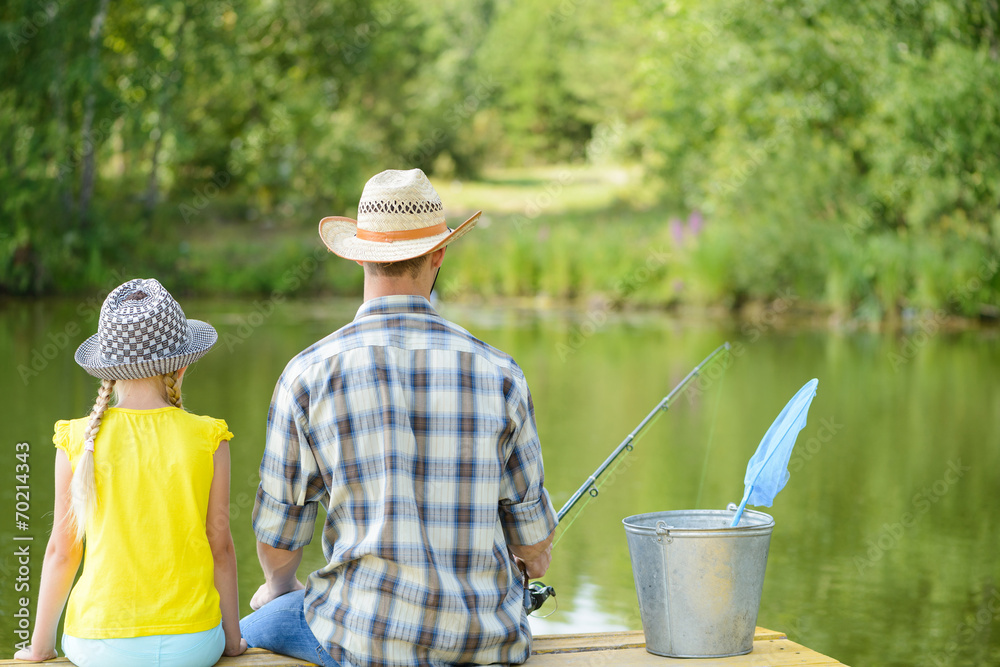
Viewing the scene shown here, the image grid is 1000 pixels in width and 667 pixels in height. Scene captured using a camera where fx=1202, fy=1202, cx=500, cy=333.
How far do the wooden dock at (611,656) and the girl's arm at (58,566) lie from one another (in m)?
0.05

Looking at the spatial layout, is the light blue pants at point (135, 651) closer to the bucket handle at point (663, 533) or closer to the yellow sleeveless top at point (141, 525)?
the yellow sleeveless top at point (141, 525)

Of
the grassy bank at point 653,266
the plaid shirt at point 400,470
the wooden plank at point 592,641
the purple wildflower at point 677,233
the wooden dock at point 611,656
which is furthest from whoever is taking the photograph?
the purple wildflower at point 677,233

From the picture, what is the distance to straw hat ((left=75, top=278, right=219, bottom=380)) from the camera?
196 cm

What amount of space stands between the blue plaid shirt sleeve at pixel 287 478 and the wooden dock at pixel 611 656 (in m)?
0.26

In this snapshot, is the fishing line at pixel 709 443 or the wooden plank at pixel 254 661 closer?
the wooden plank at pixel 254 661

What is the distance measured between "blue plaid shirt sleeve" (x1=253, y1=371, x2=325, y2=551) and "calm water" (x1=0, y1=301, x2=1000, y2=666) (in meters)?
1.75

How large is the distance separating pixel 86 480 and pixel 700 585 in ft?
3.55

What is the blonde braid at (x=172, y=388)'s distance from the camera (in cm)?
201

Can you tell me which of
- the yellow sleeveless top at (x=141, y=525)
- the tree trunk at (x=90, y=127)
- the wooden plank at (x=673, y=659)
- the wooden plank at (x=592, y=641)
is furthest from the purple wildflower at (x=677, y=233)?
the yellow sleeveless top at (x=141, y=525)

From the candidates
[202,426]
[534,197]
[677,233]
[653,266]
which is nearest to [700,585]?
[202,426]

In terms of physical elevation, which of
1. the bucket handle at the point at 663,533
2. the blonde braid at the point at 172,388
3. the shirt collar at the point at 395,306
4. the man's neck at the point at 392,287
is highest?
the man's neck at the point at 392,287

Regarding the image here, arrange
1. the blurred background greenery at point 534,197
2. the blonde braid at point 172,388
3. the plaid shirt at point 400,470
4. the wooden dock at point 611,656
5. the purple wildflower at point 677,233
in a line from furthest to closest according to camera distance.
A: 1. the purple wildflower at point 677,233
2. the blurred background greenery at point 534,197
3. the wooden dock at point 611,656
4. the blonde braid at point 172,388
5. the plaid shirt at point 400,470

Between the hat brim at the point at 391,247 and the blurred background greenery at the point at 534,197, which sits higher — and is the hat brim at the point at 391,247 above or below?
below

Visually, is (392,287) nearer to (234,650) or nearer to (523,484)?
(523,484)
